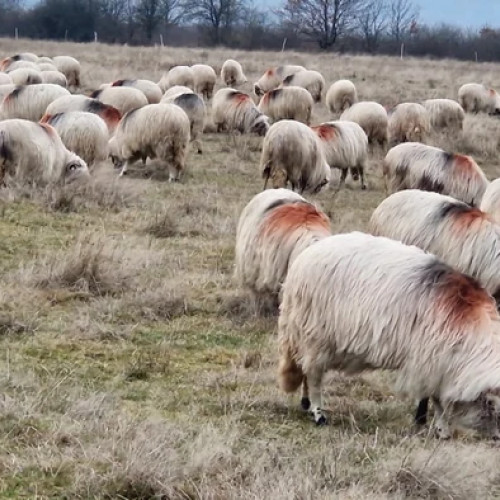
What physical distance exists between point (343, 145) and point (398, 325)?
354 inches

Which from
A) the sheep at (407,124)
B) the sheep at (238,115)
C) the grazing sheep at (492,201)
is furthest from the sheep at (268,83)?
the grazing sheep at (492,201)

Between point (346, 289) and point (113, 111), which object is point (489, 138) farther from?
point (346, 289)

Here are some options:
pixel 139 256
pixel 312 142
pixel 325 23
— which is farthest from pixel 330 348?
pixel 325 23

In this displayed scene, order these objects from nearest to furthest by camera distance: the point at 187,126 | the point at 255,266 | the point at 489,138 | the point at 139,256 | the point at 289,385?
the point at 289,385 < the point at 255,266 < the point at 139,256 < the point at 187,126 < the point at 489,138

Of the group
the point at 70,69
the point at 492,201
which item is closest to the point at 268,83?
the point at 70,69

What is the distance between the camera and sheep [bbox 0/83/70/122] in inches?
619

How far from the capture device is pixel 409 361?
4.94 metres

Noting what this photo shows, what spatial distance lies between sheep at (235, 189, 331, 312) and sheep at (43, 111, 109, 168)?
6.01m

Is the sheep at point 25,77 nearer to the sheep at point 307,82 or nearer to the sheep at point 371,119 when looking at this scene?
the sheep at point 307,82

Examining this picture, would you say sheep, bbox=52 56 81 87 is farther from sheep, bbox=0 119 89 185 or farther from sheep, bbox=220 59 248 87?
sheep, bbox=0 119 89 185

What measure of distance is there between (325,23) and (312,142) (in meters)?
47.4

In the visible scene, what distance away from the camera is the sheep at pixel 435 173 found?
36.5 ft

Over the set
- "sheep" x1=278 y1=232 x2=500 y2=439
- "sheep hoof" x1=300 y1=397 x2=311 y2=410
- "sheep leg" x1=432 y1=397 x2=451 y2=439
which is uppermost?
"sheep" x1=278 y1=232 x2=500 y2=439

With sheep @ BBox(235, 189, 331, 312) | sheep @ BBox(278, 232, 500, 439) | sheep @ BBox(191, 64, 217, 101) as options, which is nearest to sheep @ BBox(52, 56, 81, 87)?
sheep @ BBox(191, 64, 217, 101)
